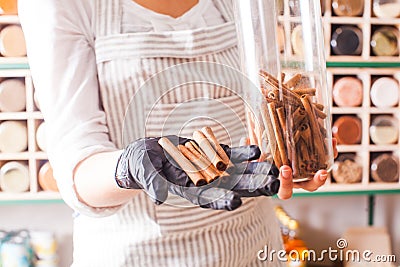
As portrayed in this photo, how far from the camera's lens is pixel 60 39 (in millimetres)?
672

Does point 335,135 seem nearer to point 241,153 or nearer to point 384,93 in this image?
point 384,93

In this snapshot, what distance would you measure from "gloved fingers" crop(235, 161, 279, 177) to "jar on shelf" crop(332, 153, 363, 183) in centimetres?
93

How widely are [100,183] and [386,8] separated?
0.96 meters

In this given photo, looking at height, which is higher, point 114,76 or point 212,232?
point 114,76

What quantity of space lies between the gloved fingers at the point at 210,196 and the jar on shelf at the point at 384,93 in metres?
0.98

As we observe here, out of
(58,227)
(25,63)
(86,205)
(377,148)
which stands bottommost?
(58,227)

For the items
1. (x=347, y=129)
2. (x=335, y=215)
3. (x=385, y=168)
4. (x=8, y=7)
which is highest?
(x=8, y=7)

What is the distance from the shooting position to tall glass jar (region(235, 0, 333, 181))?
537mm

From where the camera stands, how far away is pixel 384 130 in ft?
4.42

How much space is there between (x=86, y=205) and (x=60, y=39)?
0.20 metres

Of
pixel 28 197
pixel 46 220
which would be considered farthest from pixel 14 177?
pixel 46 220

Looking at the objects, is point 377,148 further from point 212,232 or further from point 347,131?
point 212,232

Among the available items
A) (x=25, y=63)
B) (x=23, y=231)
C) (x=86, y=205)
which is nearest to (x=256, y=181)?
(x=86, y=205)

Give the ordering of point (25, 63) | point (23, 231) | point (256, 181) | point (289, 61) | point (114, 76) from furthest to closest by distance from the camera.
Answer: point (23, 231) < point (25, 63) < point (114, 76) < point (289, 61) < point (256, 181)
